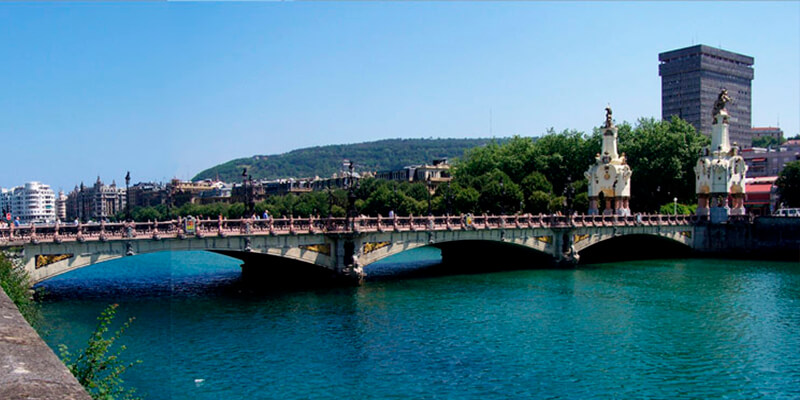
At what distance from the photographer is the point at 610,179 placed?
67062 millimetres

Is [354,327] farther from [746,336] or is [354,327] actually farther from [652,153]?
[652,153]

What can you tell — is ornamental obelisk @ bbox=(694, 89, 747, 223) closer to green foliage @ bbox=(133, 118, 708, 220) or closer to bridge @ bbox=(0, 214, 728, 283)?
bridge @ bbox=(0, 214, 728, 283)

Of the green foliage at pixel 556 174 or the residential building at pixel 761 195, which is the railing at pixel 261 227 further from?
the residential building at pixel 761 195

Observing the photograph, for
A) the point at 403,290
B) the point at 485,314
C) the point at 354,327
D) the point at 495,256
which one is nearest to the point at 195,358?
the point at 354,327

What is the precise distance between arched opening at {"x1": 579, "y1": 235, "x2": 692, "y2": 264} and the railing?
7.33 metres

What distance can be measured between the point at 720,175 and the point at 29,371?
70.7 metres

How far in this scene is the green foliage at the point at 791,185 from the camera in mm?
82750

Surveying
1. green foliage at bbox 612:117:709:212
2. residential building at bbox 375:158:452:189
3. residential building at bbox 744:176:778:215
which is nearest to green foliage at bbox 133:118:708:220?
green foliage at bbox 612:117:709:212

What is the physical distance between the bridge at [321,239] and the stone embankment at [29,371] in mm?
28975

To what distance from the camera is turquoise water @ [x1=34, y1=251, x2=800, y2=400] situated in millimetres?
23078

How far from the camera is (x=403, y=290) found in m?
43.7

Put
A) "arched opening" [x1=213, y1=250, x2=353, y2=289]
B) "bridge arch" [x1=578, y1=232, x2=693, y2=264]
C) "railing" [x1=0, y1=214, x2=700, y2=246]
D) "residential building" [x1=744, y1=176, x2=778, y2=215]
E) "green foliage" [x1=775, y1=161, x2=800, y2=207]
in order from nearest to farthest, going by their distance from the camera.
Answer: "railing" [x1=0, y1=214, x2=700, y2=246], "arched opening" [x1=213, y1=250, x2=353, y2=289], "bridge arch" [x1=578, y1=232, x2=693, y2=264], "green foliage" [x1=775, y1=161, x2=800, y2=207], "residential building" [x1=744, y1=176, x2=778, y2=215]

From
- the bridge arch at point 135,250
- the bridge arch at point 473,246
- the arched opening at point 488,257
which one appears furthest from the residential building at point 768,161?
the bridge arch at point 135,250

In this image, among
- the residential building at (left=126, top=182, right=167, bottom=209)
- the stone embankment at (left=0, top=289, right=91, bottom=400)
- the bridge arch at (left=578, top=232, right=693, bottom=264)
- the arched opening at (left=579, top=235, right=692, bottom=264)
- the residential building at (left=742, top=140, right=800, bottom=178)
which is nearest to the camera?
the stone embankment at (left=0, top=289, right=91, bottom=400)
